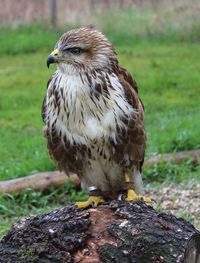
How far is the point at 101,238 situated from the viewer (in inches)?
192

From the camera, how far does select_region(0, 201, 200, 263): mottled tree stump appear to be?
4758mm

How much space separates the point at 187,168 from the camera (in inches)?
367

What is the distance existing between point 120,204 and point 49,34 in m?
12.9

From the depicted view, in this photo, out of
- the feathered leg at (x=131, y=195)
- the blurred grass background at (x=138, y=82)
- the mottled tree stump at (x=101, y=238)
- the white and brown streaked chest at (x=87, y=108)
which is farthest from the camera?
the blurred grass background at (x=138, y=82)

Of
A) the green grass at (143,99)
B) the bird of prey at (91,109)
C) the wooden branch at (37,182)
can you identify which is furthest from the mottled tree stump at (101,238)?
the green grass at (143,99)

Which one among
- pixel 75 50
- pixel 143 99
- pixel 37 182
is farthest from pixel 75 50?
pixel 143 99

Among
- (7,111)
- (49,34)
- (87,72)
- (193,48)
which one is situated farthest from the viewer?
(49,34)

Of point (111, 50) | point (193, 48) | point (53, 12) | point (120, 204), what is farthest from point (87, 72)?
point (53, 12)

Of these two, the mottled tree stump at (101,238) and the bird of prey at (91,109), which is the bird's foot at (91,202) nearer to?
the bird of prey at (91,109)

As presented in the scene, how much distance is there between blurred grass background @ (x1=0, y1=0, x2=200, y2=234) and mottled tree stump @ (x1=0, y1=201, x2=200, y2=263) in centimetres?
286

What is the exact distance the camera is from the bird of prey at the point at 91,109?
582cm

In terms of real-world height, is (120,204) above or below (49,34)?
above

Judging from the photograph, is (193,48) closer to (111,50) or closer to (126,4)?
(126,4)

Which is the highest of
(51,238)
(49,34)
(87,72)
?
(87,72)
